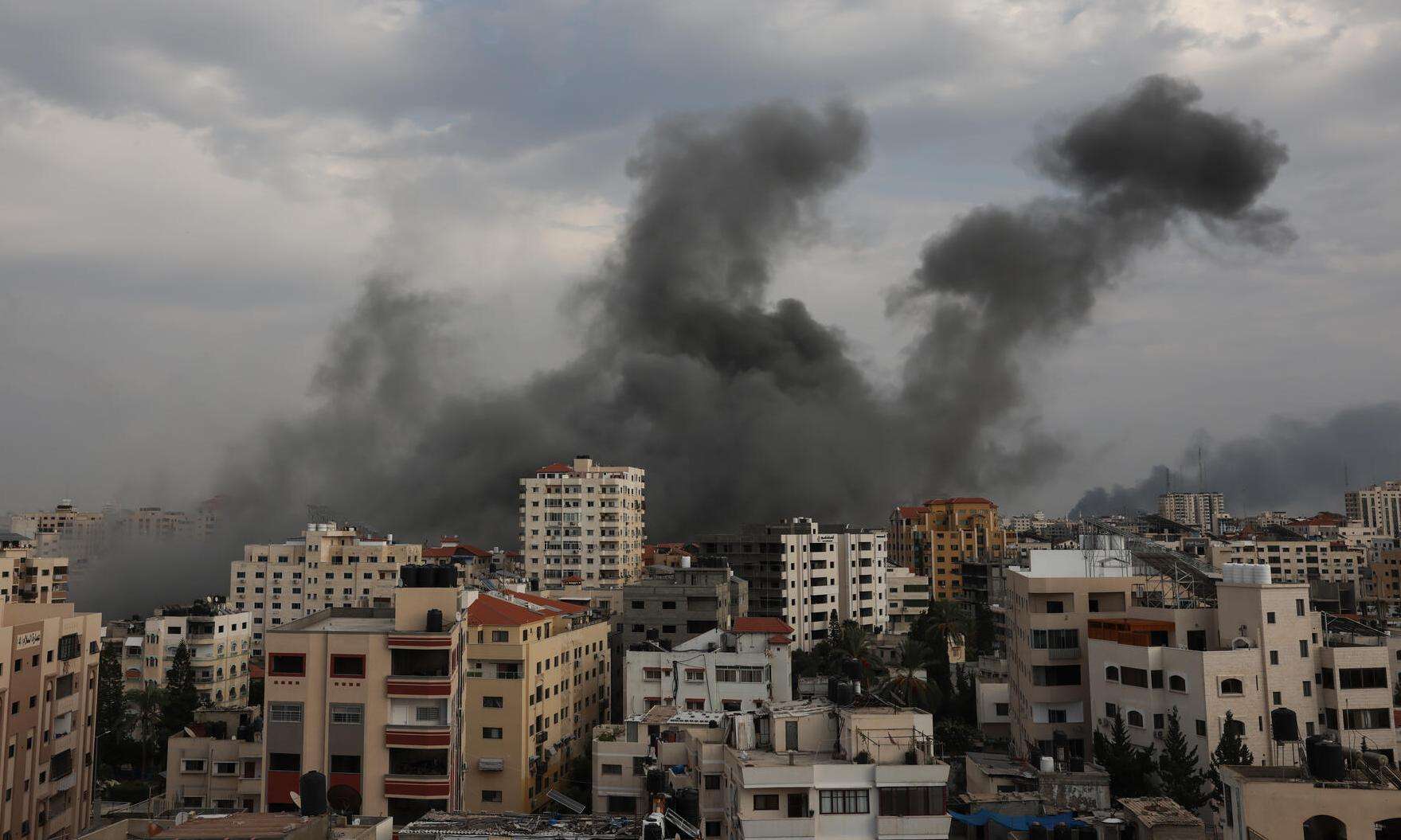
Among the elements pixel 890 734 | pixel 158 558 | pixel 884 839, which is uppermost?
pixel 158 558

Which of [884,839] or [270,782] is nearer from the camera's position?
[884,839]

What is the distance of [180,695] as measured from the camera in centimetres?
5056

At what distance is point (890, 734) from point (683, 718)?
34.7 ft

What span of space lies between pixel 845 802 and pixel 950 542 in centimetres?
7623

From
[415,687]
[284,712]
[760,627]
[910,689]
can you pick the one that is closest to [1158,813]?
[415,687]

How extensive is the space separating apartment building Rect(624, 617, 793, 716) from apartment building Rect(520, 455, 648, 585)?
1710 inches

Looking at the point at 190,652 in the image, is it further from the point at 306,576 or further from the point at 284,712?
the point at 284,712

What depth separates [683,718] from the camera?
30.6 m

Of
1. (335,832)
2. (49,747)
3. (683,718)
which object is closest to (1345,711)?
(683,718)

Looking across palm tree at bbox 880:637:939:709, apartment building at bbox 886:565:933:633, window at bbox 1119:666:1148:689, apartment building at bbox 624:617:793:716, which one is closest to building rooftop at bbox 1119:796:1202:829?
window at bbox 1119:666:1148:689

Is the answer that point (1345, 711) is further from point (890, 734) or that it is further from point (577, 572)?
point (577, 572)

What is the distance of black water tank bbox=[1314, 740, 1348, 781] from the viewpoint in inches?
631

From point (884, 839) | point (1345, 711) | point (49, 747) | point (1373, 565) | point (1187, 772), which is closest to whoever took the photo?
point (884, 839)

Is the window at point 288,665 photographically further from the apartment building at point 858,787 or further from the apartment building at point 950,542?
the apartment building at point 950,542
